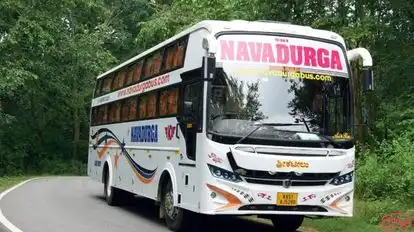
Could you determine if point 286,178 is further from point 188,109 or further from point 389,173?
point 389,173

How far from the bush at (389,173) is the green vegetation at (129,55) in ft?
0.09

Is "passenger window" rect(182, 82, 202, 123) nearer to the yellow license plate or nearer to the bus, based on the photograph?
the bus

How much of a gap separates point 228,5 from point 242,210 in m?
12.3

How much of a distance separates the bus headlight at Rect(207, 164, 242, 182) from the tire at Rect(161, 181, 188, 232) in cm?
160

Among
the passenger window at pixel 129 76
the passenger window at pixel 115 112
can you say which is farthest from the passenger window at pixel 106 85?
the passenger window at pixel 129 76

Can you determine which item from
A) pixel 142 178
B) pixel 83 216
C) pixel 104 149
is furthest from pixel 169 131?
pixel 104 149

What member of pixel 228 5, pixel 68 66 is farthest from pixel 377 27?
pixel 68 66

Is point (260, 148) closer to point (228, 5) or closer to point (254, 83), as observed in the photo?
point (254, 83)

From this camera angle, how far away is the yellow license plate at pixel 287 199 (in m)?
9.93

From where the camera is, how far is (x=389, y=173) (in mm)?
14750

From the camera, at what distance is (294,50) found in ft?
34.6

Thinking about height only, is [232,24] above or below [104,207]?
above

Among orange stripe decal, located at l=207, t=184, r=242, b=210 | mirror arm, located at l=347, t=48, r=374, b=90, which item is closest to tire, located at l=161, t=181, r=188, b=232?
orange stripe decal, located at l=207, t=184, r=242, b=210

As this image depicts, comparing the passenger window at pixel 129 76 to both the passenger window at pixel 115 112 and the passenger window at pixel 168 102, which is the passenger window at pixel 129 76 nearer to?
the passenger window at pixel 115 112
